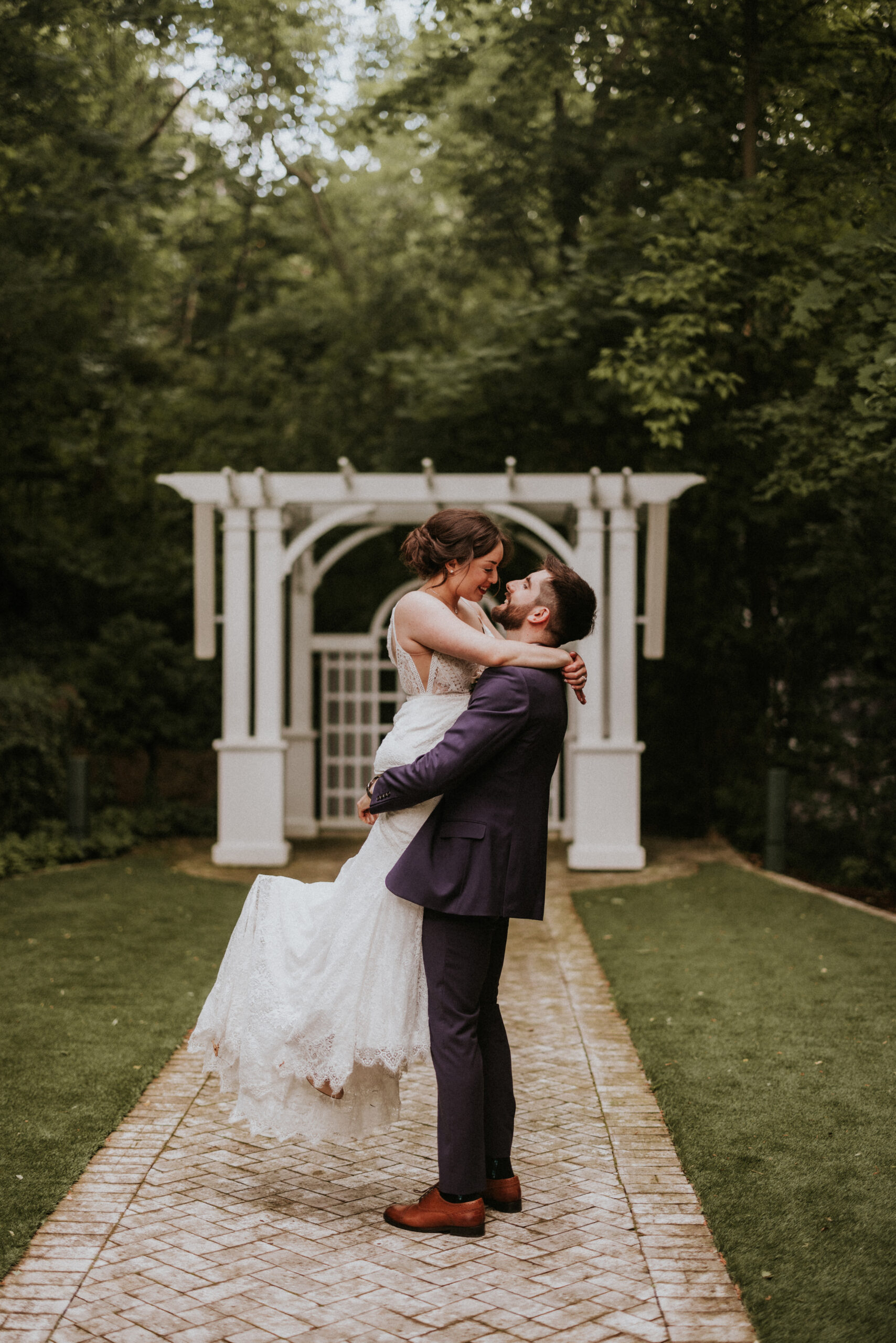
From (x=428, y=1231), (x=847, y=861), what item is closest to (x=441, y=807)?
(x=428, y=1231)

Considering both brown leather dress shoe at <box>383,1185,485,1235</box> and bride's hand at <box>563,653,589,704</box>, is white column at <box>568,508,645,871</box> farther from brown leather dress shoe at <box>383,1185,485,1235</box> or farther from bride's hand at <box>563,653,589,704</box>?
brown leather dress shoe at <box>383,1185,485,1235</box>

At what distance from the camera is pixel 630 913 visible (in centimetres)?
791

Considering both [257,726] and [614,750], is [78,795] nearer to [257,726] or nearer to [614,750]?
[257,726]

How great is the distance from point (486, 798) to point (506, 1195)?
1116 mm

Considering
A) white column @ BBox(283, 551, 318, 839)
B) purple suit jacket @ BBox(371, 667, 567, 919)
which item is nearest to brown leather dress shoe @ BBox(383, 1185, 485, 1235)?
purple suit jacket @ BBox(371, 667, 567, 919)

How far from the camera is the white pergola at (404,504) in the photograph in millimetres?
9648

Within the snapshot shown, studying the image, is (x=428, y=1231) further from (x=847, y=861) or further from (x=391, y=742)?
(x=847, y=861)

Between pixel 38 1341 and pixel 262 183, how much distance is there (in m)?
16.5

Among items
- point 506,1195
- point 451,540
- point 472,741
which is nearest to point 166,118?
point 451,540

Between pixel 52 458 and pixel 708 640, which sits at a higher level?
pixel 52 458

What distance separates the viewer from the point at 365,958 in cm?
326

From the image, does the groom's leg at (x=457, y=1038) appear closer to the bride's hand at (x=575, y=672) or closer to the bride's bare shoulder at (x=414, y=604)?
the bride's hand at (x=575, y=672)

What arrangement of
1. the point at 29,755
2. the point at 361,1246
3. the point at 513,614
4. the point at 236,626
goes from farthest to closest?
the point at 29,755, the point at 236,626, the point at 513,614, the point at 361,1246

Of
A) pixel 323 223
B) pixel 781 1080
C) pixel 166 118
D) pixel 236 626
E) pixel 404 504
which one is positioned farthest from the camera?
pixel 323 223
